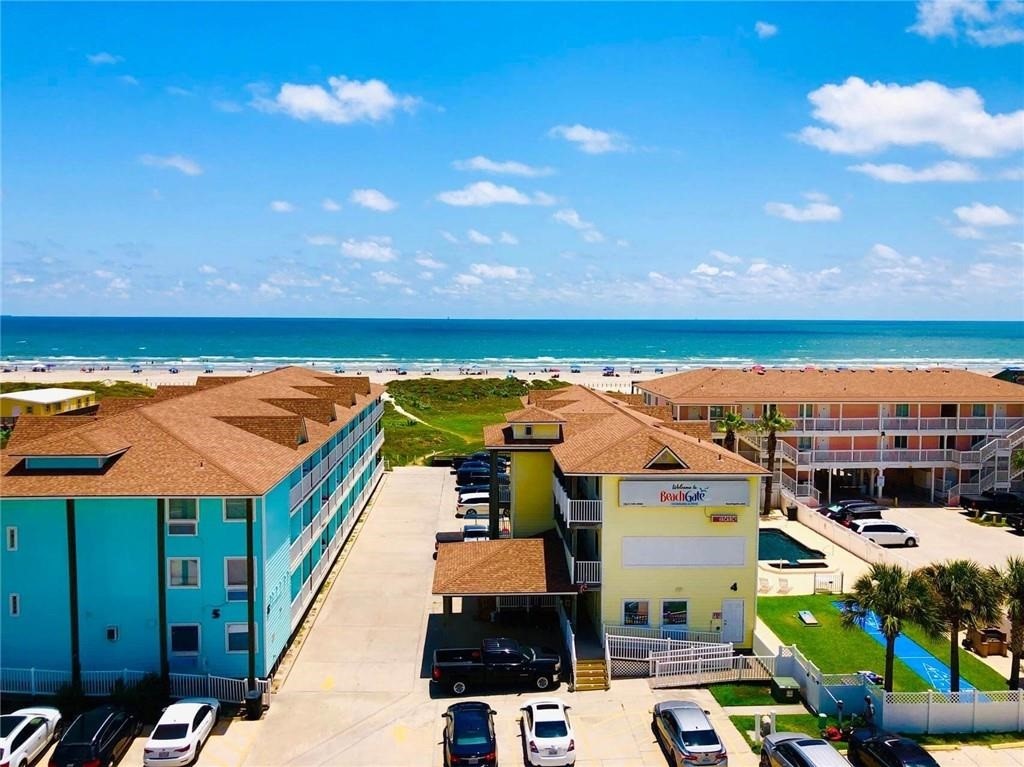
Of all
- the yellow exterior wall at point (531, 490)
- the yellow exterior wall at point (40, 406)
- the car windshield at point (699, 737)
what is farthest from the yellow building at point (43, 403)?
the car windshield at point (699, 737)

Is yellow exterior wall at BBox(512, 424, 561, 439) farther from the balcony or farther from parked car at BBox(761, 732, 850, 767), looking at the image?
parked car at BBox(761, 732, 850, 767)

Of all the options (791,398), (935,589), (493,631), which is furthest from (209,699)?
(791,398)

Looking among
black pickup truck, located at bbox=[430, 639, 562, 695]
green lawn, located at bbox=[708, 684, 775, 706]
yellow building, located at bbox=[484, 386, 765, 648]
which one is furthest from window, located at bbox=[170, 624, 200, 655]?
green lawn, located at bbox=[708, 684, 775, 706]

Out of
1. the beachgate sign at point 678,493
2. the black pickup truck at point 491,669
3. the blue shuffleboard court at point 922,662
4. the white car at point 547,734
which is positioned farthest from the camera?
the beachgate sign at point 678,493

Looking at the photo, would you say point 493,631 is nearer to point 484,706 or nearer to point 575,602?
point 575,602

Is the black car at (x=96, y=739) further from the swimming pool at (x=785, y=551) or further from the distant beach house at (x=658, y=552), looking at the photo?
the swimming pool at (x=785, y=551)

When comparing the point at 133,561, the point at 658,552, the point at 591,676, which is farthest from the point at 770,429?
the point at 133,561

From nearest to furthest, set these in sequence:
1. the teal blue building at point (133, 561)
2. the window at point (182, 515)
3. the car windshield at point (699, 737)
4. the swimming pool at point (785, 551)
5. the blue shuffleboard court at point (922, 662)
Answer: the car windshield at point (699, 737)
the teal blue building at point (133, 561)
the window at point (182, 515)
the blue shuffleboard court at point (922, 662)
the swimming pool at point (785, 551)
